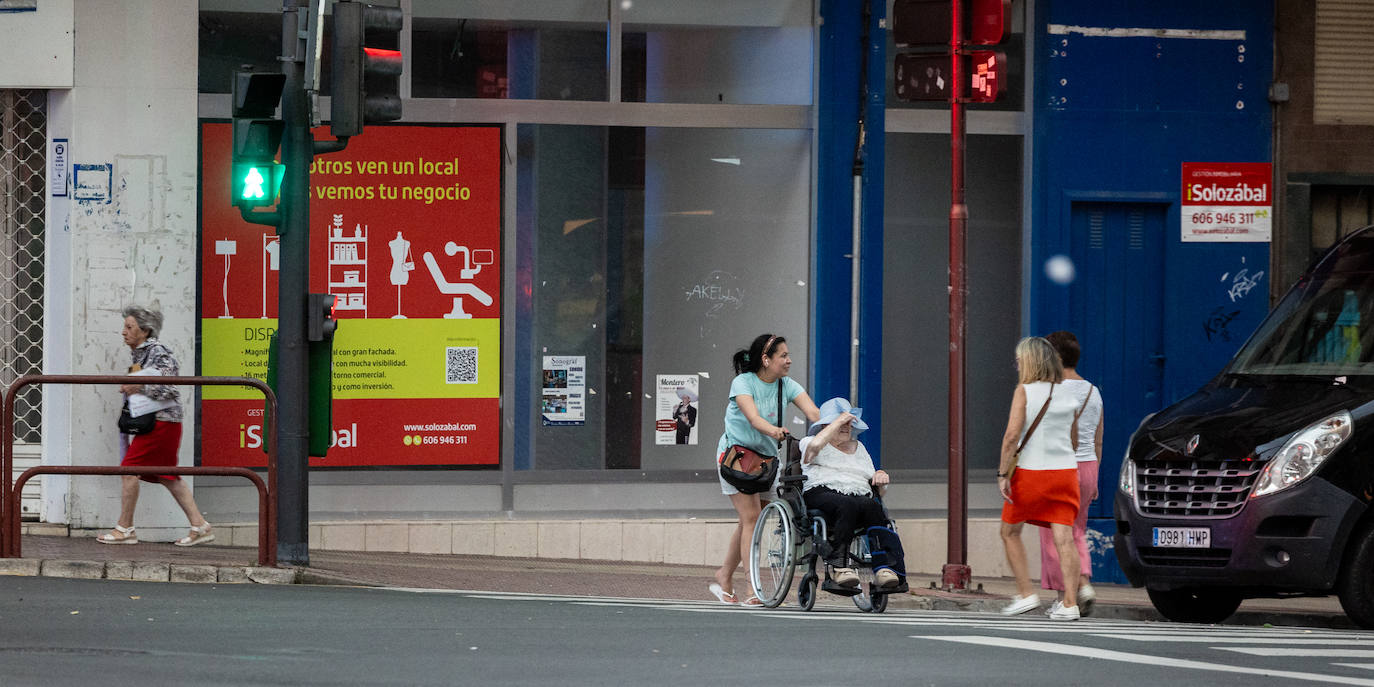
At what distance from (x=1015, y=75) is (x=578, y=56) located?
343cm

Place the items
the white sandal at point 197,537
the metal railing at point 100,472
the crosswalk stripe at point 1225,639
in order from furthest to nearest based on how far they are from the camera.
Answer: the white sandal at point 197,537 → the metal railing at point 100,472 → the crosswalk stripe at point 1225,639

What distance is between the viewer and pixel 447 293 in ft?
45.6

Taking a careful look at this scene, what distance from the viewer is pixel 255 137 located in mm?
10891

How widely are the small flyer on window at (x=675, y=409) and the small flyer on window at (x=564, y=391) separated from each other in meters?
0.58

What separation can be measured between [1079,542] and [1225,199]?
4.49 m

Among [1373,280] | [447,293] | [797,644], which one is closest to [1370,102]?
[1373,280]

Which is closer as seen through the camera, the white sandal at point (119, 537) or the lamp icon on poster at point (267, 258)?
the white sandal at point (119, 537)

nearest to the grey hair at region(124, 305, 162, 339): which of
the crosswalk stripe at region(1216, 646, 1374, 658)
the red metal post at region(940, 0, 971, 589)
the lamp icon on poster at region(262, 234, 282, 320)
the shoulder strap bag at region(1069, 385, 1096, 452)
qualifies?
the lamp icon on poster at region(262, 234, 282, 320)

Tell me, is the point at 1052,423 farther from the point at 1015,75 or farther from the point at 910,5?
the point at 1015,75

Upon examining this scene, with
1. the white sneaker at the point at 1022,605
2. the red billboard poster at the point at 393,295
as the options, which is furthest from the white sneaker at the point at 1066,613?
the red billboard poster at the point at 393,295

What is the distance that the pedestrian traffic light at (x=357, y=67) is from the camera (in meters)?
10.9

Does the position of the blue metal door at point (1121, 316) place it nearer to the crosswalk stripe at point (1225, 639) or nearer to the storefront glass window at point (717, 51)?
the storefront glass window at point (717, 51)

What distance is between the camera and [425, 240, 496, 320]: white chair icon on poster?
13.9 meters

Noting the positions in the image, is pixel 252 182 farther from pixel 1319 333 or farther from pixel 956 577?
pixel 1319 333
